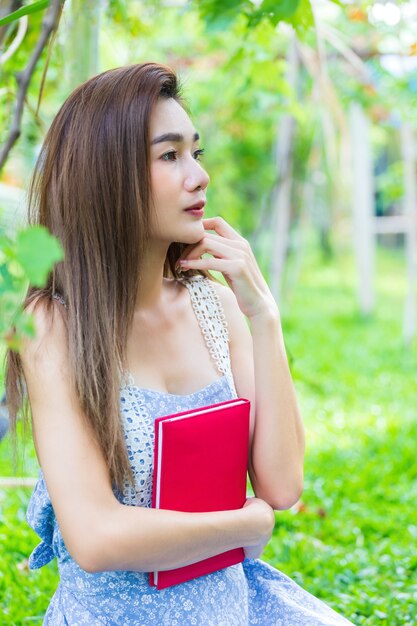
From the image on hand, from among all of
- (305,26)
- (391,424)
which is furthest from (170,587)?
(391,424)

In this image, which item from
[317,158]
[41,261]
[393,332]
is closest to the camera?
[41,261]

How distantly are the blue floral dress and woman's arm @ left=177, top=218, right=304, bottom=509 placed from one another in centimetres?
9

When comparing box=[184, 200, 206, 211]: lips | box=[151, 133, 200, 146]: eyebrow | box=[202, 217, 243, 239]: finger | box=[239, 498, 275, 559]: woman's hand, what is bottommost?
box=[239, 498, 275, 559]: woman's hand

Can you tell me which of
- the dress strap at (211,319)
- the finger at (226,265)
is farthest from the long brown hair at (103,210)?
the dress strap at (211,319)

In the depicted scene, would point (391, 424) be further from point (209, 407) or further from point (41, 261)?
point (41, 261)

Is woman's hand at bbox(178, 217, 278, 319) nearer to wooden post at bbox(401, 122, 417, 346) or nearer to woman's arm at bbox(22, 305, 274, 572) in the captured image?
woman's arm at bbox(22, 305, 274, 572)

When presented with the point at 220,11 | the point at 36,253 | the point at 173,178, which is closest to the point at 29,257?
the point at 36,253

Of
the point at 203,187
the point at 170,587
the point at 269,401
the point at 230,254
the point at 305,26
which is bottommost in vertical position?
the point at 170,587

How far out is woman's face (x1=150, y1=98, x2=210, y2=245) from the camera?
1.48m

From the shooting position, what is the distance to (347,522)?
3.20m

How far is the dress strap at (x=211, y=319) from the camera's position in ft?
5.53

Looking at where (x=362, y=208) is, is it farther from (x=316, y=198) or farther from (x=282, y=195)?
(x=282, y=195)

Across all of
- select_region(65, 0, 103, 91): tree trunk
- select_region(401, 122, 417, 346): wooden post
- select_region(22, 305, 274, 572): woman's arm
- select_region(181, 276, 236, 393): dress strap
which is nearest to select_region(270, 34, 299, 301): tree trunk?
select_region(401, 122, 417, 346): wooden post

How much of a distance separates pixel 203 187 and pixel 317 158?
492cm
